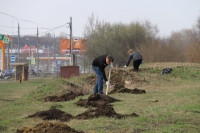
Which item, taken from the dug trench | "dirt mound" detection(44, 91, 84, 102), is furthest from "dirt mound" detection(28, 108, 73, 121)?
"dirt mound" detection(44, 91, 84, 102)

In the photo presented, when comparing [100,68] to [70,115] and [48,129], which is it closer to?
[70,115]

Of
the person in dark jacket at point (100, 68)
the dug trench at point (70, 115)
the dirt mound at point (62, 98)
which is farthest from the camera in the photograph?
the dirt mound at point (62, 98)

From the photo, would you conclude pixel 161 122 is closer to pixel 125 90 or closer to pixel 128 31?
pixel 125 90

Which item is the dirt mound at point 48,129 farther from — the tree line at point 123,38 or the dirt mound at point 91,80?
the tree line at point 123,38

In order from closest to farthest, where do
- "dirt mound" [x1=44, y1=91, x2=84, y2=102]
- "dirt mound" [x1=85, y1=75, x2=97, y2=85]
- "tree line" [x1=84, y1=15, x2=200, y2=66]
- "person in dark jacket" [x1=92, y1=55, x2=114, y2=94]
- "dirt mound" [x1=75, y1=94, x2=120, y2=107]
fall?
"dirt mound" [x1=75, y1=94, x2=120, y2=107]
"person in dark jacket" [x1=92, y1=55, x2=114, y2=94]
"dirt mound" [x1=44, y1=91, x2=84, y2=102]
"dirt mound" [x1=85, y1=75, x2=97, y2=85]
"tree line" [x1=84, y1=15, x2=200, y2=66]

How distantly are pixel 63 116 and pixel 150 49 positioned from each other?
28770mm

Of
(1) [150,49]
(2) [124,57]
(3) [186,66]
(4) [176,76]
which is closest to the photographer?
(4) [176,76]

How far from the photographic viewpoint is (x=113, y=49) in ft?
146

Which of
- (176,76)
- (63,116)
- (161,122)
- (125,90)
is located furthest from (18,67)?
(161,122)

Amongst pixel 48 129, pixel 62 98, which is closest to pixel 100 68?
pixel 62 98

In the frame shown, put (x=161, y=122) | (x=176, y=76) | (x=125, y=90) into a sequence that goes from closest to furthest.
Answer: (x=161, y=122) → (x=125, y=90) → (x=176, y=76)

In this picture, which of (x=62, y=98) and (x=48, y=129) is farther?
(x=62, y=98)

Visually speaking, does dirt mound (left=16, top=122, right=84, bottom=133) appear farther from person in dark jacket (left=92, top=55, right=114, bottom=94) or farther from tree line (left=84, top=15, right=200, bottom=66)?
tree line (left=84, top=15, right=200, bottom=66)

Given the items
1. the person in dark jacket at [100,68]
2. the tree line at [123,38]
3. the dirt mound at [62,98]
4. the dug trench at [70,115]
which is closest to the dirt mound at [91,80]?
the dug trench at [70,115]
